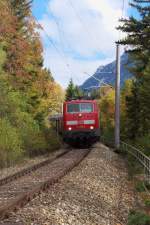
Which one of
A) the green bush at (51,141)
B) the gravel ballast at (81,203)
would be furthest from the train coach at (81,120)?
the gravel ballast at (81,203)

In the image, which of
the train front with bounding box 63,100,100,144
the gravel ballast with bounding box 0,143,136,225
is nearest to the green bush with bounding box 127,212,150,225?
the gravel ballast with bounding box 0,143,136,225

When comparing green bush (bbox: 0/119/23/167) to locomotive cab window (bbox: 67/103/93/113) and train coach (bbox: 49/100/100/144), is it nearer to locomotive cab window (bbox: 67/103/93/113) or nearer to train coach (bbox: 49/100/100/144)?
train coach (bbox: 49/100/100/144)

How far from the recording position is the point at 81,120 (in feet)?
145

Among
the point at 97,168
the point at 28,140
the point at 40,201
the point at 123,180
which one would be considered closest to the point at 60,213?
the point at 40,201

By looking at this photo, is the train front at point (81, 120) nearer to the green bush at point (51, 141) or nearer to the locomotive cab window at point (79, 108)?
the locomotive cab window at point (79, 108)

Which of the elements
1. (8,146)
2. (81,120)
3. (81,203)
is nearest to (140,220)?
(81,203)

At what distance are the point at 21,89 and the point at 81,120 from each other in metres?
11.3

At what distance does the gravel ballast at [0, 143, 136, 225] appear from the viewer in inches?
468

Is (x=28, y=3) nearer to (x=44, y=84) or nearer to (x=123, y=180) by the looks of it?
(x=44, y=84)

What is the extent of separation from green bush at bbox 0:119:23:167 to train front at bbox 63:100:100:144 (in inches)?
419

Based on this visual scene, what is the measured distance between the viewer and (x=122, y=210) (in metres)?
14.7

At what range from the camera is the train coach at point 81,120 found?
1740 inches

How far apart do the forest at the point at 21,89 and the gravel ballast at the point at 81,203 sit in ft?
32.6

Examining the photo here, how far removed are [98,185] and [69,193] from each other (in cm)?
329
